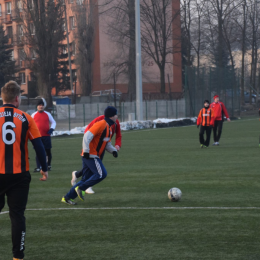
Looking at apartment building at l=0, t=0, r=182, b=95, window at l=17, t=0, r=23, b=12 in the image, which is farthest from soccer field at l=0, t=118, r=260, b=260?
apartment building at l=0, t=0, r=182, b=95

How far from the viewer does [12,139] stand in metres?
4.93

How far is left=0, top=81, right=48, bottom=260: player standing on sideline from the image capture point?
4.93 m

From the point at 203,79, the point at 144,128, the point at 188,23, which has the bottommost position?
the point at 144,128

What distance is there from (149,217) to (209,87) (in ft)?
121

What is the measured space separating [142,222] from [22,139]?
268 cm

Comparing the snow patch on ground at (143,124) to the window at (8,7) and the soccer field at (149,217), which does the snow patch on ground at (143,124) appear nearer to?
the soccer field at (149,217)

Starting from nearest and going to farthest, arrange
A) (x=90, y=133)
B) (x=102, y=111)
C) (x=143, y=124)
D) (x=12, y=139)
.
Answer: (x=12, y=139)
(x=90, y=133)
(x=143, y=124)
(x=102, y=111)

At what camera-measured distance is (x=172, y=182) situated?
10.7m

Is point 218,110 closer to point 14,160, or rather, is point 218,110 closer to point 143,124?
point 143,124

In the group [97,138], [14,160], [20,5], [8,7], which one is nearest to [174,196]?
[97,138]

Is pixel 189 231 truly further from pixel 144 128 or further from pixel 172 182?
pixel 144 128

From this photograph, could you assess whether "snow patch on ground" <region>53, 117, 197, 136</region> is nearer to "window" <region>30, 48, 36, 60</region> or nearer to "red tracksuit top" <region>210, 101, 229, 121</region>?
"window" <region>30, 48, 36, 60</region>

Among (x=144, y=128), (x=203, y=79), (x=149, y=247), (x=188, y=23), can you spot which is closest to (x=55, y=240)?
(x=149, y=247)

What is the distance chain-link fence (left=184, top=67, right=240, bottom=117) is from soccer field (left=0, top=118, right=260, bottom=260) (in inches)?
1084
